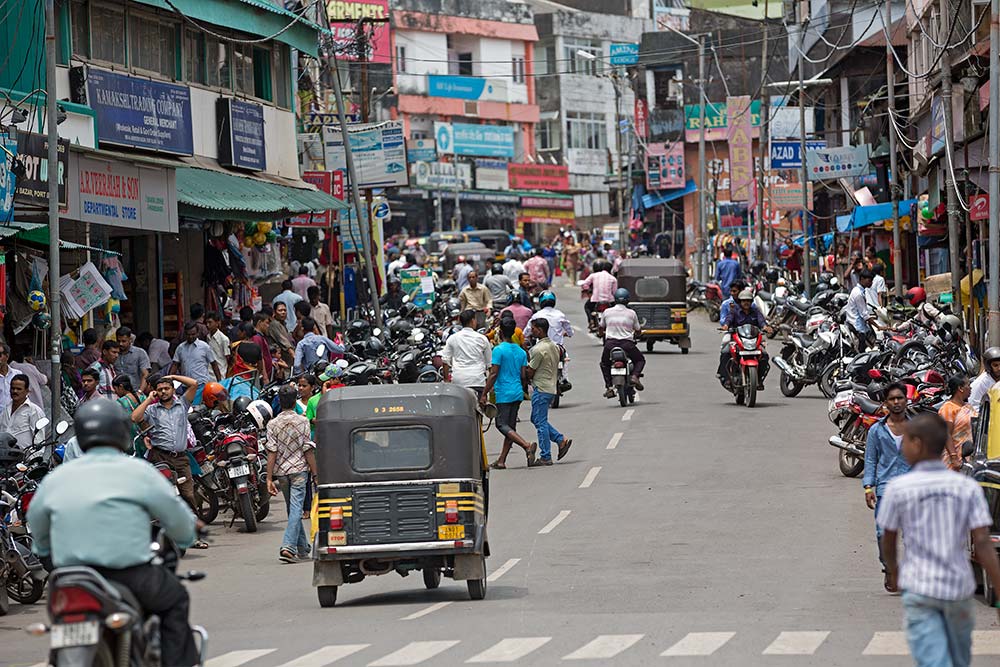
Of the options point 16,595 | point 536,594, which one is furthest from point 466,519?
point 16,595

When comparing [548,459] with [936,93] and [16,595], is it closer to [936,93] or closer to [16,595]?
[16,595]

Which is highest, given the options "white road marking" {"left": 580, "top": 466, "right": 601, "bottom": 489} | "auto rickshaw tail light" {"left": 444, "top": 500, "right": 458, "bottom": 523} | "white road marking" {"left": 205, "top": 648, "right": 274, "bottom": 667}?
"auto rickshaw tail light" {"left": 444, "top": 500, "right": 458, "bottom": 523}

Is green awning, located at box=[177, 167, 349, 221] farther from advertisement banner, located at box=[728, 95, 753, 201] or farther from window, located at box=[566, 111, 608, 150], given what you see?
window, located at box=[566, 111, 608, 150]

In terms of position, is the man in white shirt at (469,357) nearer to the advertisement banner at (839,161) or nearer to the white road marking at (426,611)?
the white road marking at (426,611)

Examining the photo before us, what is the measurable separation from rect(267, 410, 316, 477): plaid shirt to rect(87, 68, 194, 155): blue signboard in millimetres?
10933

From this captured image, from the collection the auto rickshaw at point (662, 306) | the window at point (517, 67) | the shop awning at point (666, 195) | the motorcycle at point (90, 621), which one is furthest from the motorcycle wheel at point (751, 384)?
the window at point (517, 67)

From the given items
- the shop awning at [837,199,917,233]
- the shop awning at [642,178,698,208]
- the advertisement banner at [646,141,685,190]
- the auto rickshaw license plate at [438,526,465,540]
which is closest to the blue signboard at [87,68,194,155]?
the auto rickshaw license plate at [438,526,465,540]

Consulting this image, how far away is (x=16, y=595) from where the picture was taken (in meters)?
15.6

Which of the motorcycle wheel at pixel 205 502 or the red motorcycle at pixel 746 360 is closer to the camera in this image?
the motorcycle wheel at pixel 205 502

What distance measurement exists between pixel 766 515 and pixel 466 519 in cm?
534

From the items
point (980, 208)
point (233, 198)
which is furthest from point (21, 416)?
point (980, 208)

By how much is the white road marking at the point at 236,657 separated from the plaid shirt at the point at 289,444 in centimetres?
532

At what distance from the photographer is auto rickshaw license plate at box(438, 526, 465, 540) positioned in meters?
13.9

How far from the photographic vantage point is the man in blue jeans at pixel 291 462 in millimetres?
17047
